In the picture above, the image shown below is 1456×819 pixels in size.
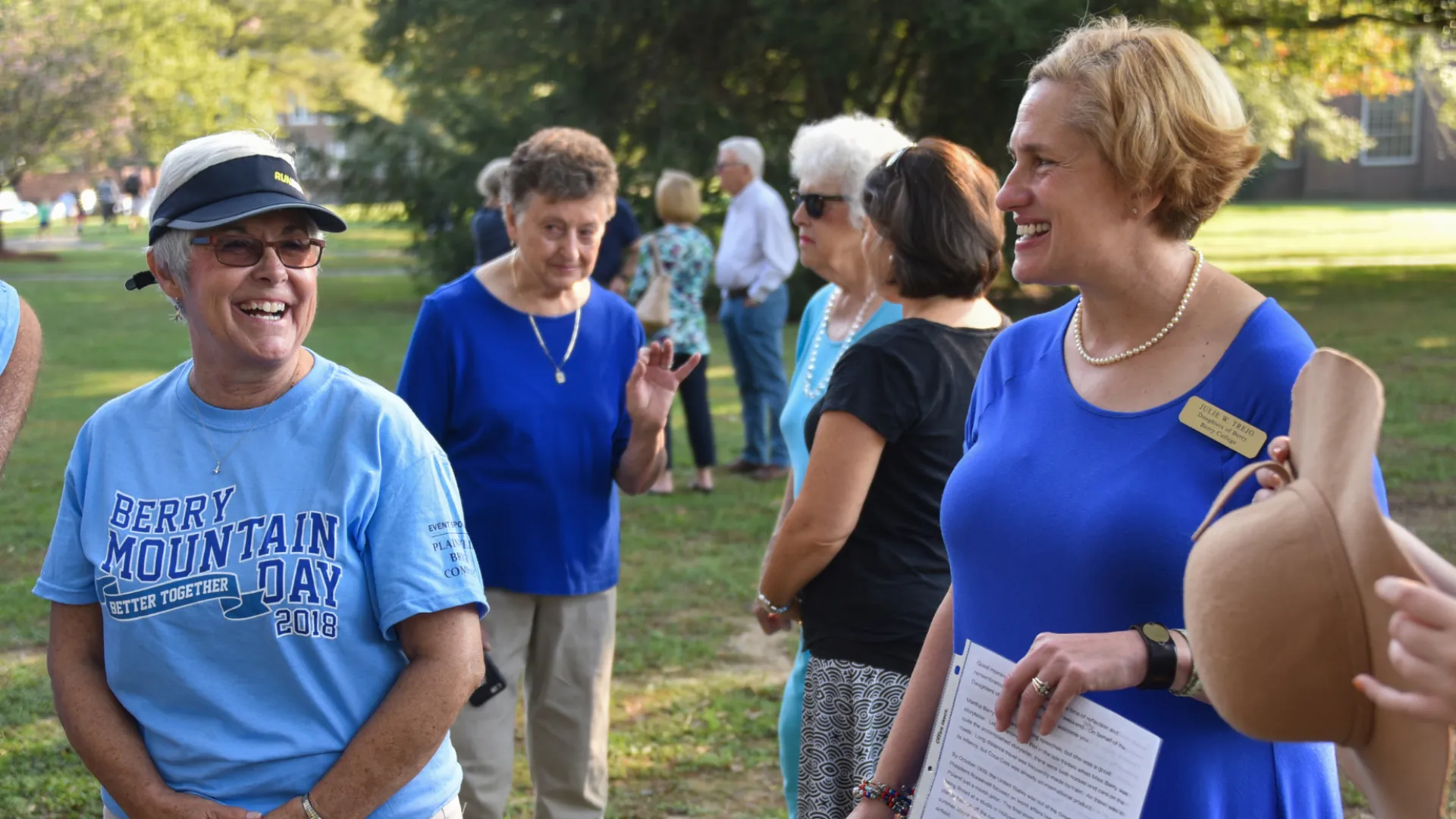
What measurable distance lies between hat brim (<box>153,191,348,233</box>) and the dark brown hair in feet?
4.22

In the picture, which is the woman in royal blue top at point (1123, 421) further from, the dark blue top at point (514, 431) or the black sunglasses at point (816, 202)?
the dark blue top at point (514, 431)

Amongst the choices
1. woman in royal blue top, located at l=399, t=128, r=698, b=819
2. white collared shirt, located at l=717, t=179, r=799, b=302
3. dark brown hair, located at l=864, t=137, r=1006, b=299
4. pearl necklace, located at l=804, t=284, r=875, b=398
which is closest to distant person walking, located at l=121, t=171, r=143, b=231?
white collared shirt, located at l=717, t=179, r=799, b=302

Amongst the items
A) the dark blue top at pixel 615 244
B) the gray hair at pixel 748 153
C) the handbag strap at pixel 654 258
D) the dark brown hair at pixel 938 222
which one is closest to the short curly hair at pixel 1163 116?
the dark brown hair at pixel 938 222

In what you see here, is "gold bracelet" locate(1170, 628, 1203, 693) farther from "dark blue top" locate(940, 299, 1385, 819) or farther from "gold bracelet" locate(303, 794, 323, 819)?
"gold bracelet" locate(303, 794, 323, 819)

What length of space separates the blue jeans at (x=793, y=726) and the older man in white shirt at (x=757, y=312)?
20.7 feet

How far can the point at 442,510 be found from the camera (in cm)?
230

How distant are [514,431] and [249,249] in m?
1.38

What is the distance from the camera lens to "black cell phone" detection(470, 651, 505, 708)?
11.3 feet

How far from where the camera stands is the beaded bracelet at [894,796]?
7.70 feet

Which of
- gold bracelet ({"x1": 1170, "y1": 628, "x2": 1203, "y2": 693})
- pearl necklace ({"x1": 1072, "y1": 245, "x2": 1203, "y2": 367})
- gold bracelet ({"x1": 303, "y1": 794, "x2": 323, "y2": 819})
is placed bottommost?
gold bracelet ({"x1": 303, "y1": 794, "x2": 323, "y2": 819})

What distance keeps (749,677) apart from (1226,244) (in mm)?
28035

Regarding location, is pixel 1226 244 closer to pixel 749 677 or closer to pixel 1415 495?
pixel 1415 495

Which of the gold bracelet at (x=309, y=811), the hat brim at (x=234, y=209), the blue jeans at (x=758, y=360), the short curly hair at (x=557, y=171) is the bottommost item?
the blue jeans at (x=758, y=360)

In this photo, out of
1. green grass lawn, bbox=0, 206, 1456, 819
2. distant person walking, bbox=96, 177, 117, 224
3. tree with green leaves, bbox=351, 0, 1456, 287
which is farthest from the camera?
distant person walking, bbox=96, 177, 117, 224
